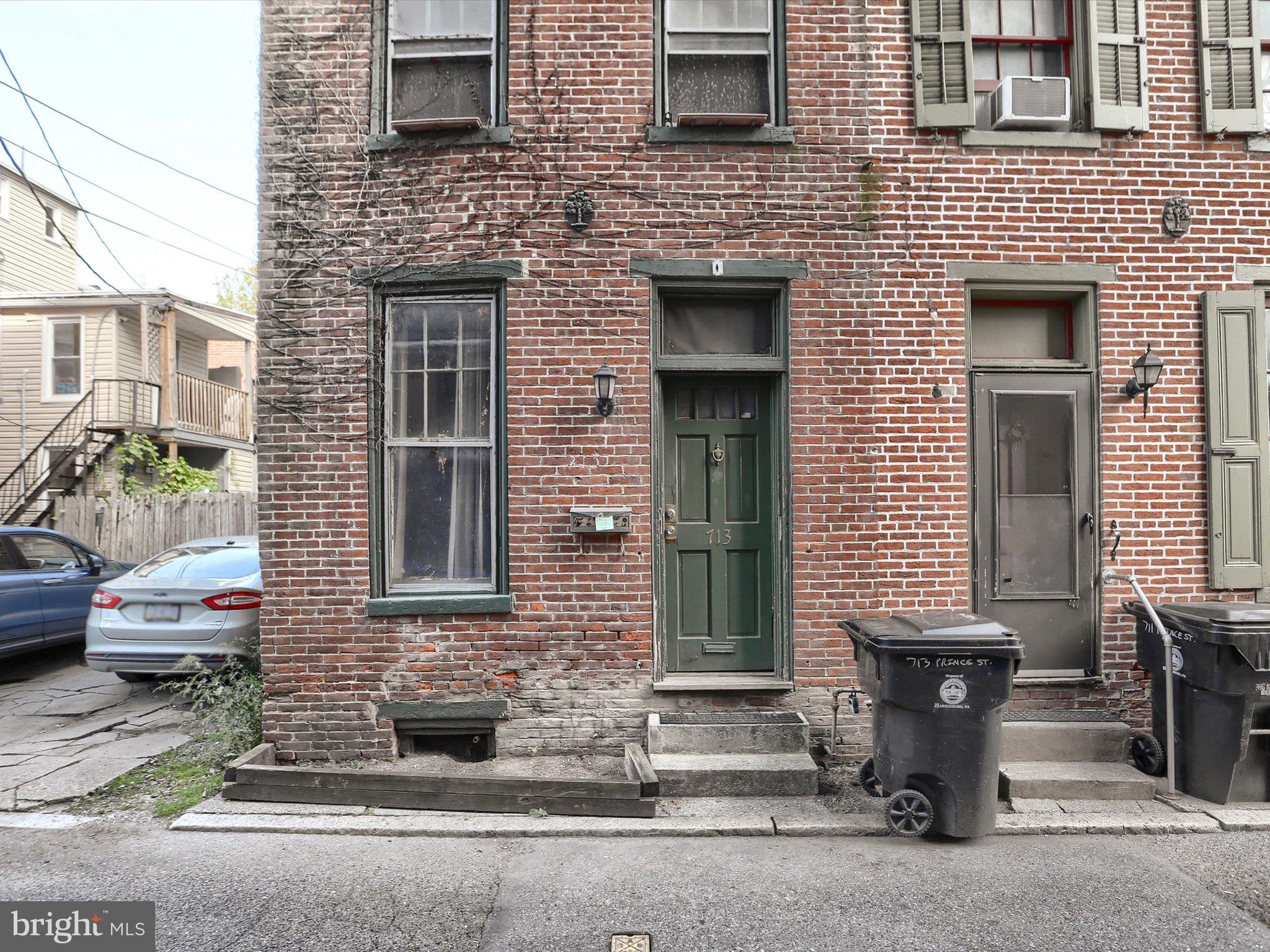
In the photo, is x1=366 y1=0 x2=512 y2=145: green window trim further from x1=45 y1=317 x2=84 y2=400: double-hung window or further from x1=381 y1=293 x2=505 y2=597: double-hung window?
x1=45 y1=317 x2=84 y2=400: double-hung window

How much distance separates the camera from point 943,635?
14.3 ft

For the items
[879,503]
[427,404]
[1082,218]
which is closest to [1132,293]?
[1082,218]

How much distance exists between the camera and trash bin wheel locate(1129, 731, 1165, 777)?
5082 mm

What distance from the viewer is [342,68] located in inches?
225

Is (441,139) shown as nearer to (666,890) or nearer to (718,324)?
(718,324)

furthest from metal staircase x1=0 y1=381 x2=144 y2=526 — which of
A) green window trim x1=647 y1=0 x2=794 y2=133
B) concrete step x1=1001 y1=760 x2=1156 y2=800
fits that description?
concrete step x1=1001 y1=760 x2=1156 y2=800

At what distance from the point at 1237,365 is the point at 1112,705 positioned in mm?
2603

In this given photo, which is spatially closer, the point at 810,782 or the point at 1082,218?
the point at 810,782

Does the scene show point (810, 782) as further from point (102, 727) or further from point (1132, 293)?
point (102, 727)

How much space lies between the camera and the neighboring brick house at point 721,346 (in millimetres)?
5562

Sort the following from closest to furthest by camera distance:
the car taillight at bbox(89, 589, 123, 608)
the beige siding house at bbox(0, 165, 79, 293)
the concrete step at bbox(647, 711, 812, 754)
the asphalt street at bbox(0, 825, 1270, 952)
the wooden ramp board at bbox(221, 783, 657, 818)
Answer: the asphalt street at bbox(0, 825, 1270, 952) < the wooden ramp board at bbox(221, 783, 657, 818) < the concrete step at bbox(647, 711, 812, 754) < the car taillight at bbox(89, 589, 123, 608) < the beige siding house at bbox(0, 165, 79, 293)

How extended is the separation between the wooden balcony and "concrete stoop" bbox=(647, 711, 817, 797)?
609 inches
